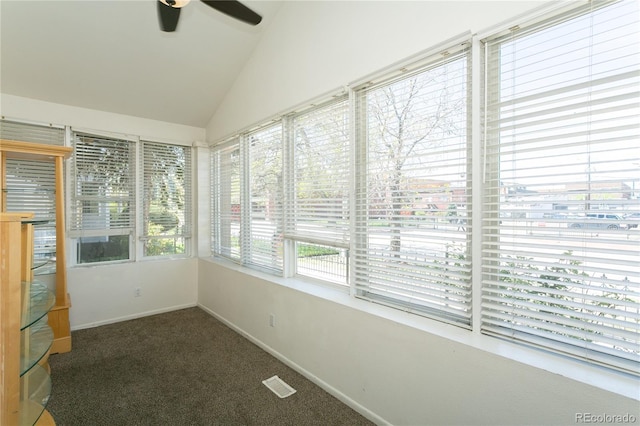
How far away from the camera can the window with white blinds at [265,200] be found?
3080mm

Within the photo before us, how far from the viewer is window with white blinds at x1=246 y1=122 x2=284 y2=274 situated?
10.1 feet

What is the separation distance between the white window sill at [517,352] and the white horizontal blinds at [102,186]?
9.99 feet

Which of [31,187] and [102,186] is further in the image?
[102,186]

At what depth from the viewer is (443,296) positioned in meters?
1.79

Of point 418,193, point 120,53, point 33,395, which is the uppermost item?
point 120,53

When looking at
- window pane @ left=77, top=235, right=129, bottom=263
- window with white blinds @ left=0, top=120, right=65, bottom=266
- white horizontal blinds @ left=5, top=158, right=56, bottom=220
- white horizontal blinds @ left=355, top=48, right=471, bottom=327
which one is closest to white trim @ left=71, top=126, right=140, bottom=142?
window with white blinds @ left=0, top=120, right=65, bottom=266

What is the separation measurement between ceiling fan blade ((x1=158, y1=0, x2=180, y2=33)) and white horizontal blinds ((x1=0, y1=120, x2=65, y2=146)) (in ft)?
7.80

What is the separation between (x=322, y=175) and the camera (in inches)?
102

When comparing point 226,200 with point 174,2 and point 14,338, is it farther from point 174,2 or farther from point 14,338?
point 14,338

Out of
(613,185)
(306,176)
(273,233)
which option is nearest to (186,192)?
(273,233)

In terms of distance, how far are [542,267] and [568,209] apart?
0.96 feet

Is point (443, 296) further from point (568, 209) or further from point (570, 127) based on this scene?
point (570, 127)

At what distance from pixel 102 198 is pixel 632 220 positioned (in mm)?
4702

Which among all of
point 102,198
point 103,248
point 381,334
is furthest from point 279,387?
point 102,198
